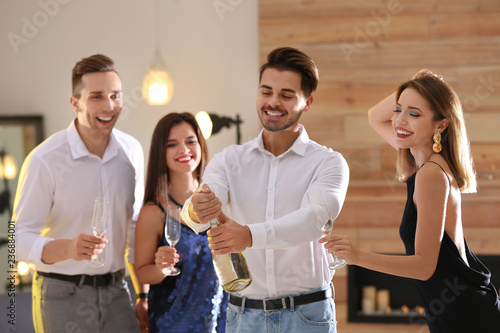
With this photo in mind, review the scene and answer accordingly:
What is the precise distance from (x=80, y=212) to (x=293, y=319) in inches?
38.6

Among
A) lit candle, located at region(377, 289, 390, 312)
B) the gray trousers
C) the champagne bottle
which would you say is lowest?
lit candle, located at region(377, 289, 390, 312)

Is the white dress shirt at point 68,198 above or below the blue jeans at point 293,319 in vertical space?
above

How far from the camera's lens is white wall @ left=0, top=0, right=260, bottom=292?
4.66 meters

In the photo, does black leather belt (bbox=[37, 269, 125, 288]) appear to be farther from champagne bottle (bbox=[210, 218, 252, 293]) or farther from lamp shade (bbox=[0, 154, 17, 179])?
lamp shade (bbox=[0, 154, 17, 179])

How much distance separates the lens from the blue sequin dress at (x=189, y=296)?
236 cm

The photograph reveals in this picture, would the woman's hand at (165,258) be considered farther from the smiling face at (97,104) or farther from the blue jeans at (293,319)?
the smiling face at (97,104)

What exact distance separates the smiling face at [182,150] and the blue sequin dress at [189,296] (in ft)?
0.93

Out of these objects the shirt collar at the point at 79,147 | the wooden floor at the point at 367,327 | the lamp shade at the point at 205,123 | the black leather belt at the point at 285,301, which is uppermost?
the lamp shade at the point at 205,123

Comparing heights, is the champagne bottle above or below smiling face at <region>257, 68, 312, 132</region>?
below

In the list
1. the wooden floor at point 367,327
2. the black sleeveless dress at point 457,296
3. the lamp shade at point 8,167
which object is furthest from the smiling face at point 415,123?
the lamp shade at point 8,167

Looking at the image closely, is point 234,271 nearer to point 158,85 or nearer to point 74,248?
point 74,248

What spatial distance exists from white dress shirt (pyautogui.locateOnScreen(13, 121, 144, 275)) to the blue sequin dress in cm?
22

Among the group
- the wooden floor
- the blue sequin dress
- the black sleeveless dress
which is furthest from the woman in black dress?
the wooden floor

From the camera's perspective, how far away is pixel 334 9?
4348 mm
